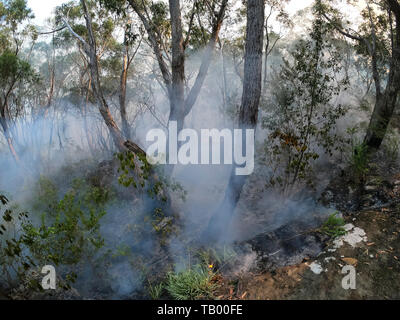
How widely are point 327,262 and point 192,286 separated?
1.78 m

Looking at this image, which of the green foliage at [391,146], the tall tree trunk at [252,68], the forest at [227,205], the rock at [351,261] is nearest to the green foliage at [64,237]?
the forest at [227,205]

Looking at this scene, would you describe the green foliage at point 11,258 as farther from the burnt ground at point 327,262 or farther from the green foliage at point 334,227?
the green foliage at point 334,227

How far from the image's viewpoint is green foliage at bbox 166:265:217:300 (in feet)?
12.0

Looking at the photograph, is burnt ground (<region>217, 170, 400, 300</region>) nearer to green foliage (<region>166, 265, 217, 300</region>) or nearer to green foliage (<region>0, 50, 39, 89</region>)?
green foliage (<region>166, 265, 217, 300</region>)

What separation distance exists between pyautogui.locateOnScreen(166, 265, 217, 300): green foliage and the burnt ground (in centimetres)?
17

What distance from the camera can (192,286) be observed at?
3.70 m

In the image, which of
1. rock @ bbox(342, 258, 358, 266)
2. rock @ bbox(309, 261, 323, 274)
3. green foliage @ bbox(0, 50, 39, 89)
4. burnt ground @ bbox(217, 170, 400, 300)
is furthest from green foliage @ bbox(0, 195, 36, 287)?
green foliage @ bbox(0, 50, 39, 89)

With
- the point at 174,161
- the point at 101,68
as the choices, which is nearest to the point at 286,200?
the point at 174,161

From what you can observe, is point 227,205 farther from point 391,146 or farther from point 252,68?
point 391,146

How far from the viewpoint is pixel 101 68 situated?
14938 mm

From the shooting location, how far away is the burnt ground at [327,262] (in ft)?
10.9

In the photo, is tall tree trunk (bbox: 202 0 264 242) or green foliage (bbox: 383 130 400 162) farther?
green foliage (bbox: 383 130 400 162)
